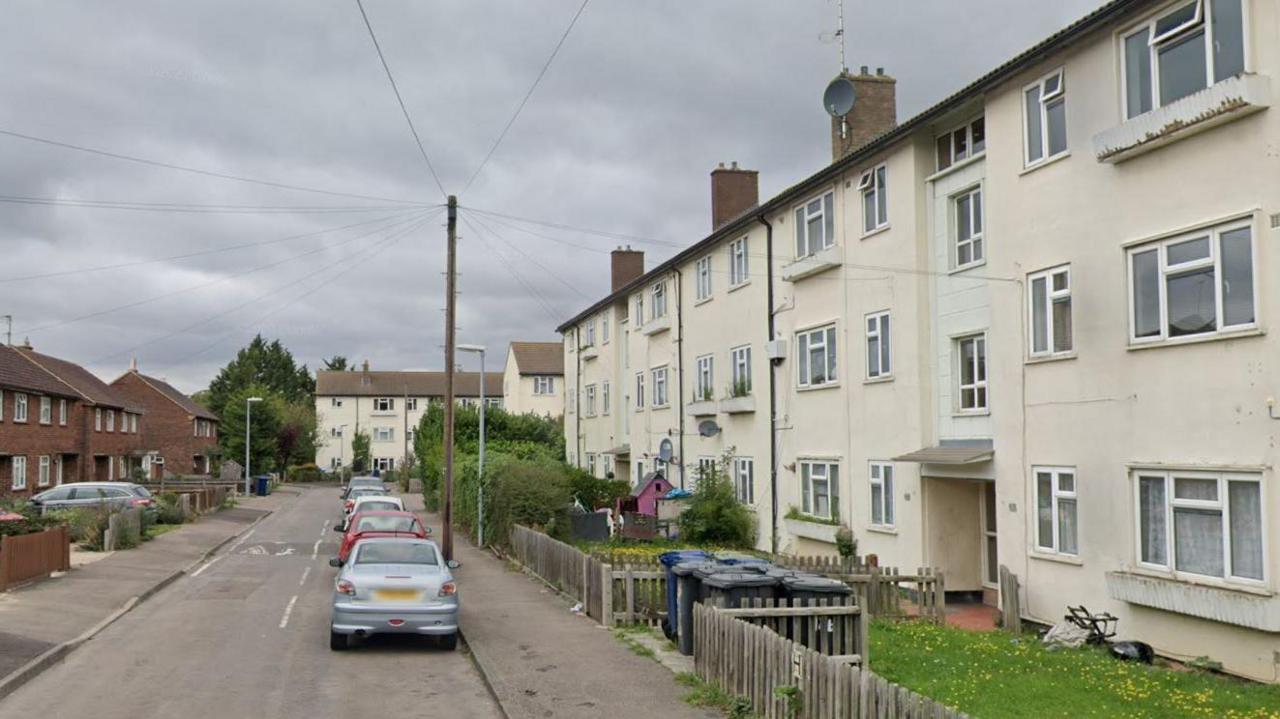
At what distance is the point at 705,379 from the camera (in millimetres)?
30062

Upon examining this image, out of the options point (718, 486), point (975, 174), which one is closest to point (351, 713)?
point (975, 174)

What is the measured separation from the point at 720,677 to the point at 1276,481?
610cm

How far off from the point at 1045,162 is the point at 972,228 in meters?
2.81

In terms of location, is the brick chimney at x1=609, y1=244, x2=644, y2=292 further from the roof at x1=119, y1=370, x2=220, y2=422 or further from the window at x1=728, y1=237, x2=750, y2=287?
the roof at x1=119, y1=370, x2=220, y2=422

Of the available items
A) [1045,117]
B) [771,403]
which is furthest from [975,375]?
→ [771,403]

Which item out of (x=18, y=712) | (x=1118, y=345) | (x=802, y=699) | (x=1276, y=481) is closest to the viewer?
(x=802, y=699)

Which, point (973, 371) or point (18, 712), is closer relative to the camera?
point (18, 712)

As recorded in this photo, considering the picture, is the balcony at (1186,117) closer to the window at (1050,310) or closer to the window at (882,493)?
the window at (1050,310)

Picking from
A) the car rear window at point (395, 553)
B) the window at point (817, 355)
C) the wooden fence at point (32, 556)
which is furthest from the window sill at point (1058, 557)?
the wooden fence at point (32, 556)

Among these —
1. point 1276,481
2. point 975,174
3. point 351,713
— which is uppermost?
point 975,174

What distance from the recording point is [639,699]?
10.4 meters

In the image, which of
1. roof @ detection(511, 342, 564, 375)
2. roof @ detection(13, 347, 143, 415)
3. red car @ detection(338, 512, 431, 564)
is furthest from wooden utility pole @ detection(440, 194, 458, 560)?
roof @ detection(511, 342, 564, 375)

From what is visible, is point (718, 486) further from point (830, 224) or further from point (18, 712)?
point (18, 712)

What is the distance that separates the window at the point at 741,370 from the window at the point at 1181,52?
13924 mm
